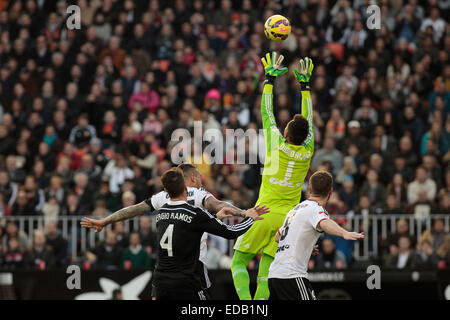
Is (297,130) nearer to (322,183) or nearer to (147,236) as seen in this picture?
(322,183)

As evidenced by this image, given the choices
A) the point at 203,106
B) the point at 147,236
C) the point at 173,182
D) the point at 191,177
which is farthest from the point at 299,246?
the point at 203,106

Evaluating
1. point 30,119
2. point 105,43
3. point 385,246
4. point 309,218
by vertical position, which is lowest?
point 385,246

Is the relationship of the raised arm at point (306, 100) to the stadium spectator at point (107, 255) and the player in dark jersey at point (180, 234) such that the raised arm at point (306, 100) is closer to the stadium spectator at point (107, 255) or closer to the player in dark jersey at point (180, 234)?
the player in dark jersey at point (180, 234)

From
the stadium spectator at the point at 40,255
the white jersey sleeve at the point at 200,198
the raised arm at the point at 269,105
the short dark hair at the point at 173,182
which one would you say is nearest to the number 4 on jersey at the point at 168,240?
the short dark hair at the point at 173,182

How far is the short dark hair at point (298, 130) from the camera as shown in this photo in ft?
42.6

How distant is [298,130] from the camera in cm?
1298

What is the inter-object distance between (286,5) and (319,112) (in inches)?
186

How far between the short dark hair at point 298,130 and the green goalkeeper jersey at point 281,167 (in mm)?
88

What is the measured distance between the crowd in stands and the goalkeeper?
236 inches

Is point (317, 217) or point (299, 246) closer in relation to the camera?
point (317, 217)

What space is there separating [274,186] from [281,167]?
308 millimetres
